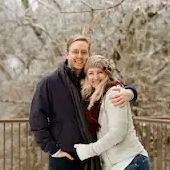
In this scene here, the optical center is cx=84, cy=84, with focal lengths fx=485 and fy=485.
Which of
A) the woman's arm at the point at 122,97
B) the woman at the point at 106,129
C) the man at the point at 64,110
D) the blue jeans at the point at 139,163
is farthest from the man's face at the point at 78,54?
the blue jeans at the point at 139,163

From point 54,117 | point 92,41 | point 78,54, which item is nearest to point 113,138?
point 54,117

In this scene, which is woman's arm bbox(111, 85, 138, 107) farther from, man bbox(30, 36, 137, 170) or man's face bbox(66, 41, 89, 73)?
man's face bbox(66, 41, 89, 73)

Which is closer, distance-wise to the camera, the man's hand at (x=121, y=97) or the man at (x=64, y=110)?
the man's hand at (x=121, y=97)

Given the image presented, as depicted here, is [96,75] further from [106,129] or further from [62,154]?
[62,154]

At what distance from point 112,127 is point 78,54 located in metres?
0.56

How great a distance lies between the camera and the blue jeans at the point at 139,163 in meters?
2.88

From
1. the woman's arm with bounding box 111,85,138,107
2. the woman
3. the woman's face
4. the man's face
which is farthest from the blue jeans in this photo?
the man's face

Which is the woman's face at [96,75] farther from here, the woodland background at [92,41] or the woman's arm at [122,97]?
the woodland background at [92,41]

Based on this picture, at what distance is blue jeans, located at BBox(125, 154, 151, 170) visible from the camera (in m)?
2.88

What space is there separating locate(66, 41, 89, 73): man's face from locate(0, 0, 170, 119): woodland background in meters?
6.23

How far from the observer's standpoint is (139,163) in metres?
2.90

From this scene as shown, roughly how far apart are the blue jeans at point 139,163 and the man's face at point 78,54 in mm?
674

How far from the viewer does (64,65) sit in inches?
124

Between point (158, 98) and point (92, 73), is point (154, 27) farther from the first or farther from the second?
point (92, 73)
